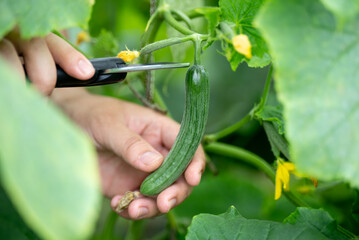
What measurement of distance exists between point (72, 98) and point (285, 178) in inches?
37.6

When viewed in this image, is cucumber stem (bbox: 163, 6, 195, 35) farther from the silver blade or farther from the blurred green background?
the blurred green background

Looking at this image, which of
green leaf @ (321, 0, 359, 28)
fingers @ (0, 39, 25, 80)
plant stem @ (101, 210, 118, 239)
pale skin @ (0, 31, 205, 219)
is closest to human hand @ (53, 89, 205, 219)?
pale skin @ (0, 31, 205, 219)

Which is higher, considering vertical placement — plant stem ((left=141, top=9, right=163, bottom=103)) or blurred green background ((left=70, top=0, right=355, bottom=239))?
plant stem ((left=141, top=9, right=163, bottom=103))

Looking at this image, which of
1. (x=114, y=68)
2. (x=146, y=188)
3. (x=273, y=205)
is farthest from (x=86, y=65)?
(x=273, y=205)

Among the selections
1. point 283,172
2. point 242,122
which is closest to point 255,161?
point 242,122

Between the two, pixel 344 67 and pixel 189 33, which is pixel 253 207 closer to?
pixel 189 33

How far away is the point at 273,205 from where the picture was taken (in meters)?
2.17

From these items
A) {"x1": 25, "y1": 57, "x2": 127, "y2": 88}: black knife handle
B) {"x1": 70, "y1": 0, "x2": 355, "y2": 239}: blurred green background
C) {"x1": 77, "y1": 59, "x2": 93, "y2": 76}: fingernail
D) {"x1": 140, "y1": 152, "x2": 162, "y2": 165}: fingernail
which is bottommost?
{"x1": 70, "y1": 0, "x2": 355, "y2": 239}: blurred green background

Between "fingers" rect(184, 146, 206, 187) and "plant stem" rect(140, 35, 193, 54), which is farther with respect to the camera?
"fingers" rect(184, 146, 206, 187)

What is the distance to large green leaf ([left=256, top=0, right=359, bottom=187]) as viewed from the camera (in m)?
0.66

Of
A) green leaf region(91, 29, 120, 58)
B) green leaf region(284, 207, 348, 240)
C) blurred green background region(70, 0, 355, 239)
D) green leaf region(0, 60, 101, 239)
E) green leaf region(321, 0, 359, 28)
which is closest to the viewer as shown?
green leaf region(0, 60, 101, 239)

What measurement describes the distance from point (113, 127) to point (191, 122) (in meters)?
0.43

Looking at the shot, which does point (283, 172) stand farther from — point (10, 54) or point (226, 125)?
point (226, 125)

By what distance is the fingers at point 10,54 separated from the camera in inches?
35.0
